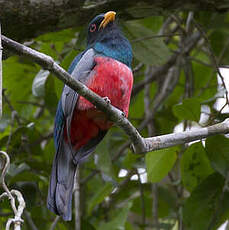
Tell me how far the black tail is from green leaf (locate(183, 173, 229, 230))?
76 cm

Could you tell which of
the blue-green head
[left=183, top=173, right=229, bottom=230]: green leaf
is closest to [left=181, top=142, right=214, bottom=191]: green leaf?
[left=183, top=173, right=229, bottom=230]: green leaf

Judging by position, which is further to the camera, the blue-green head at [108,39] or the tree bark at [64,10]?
the blue-green head at [108,39]

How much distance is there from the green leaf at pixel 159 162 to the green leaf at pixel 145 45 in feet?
2.81

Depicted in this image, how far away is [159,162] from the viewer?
12.1 ft

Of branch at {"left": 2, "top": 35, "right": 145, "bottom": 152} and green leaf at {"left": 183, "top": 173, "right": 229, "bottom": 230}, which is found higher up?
branch at {"left": 2, "top": 35, "right": 145, "bottom": 152}

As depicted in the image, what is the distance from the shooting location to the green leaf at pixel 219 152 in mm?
3580

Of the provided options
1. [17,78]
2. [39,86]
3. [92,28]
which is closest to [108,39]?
[92,28]

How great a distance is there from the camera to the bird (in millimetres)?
3713

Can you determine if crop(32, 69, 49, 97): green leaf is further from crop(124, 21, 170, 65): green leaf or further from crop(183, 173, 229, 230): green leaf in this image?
crop(183, 173, 229, 230): green leaf

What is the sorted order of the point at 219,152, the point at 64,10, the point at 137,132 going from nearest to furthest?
the point at 137,132 → the point at 219,152 → the point at 64,10

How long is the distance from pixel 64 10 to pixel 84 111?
68 centimetres

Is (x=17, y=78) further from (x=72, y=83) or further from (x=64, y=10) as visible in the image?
(x=72, y=83)

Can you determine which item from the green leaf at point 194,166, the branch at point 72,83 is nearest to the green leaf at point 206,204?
the green leaf at point 194,166

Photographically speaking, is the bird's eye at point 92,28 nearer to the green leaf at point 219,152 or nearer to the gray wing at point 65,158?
the gray wing at point 65,158
